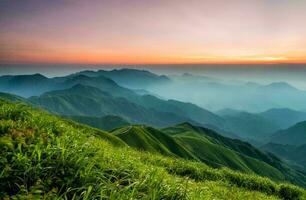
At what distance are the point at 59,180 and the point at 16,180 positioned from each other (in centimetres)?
88

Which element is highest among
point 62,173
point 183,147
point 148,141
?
point 62,173

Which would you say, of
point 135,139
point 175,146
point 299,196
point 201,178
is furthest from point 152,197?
point 175,146

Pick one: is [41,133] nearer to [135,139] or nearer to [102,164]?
[102,164]

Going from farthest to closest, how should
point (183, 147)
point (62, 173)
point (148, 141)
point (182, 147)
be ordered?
point (183, 147) < point (182, 147) < point (148, 141) < point (62, 173)

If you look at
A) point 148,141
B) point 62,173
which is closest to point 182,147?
point 148,141

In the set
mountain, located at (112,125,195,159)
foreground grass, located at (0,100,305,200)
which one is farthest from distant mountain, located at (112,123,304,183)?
foreground grass, located at (0,100,305,200)

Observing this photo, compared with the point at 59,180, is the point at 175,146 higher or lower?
lower

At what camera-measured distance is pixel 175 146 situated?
11131 centimetres

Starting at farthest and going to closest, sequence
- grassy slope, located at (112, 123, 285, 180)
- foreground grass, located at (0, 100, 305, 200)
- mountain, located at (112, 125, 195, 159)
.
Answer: grassy slope, located at (112, 123, 285, 180), mountain, located at (112, 125, 195, 159), foreground grass, located at (0, 100, 305, 200)

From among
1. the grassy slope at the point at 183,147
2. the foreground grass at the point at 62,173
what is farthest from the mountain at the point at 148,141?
the foreground grass at the point at 62,173

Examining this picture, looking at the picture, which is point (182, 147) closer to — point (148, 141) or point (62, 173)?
point (148, 141)

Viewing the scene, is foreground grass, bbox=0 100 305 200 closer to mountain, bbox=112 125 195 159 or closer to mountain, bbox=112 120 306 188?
mountain, bbox=112 125 195 159

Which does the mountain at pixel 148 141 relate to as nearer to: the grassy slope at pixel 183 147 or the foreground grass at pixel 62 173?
the grassy slope at pixel 183 147

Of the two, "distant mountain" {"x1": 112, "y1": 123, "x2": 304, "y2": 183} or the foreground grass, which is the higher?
the foreground grass
